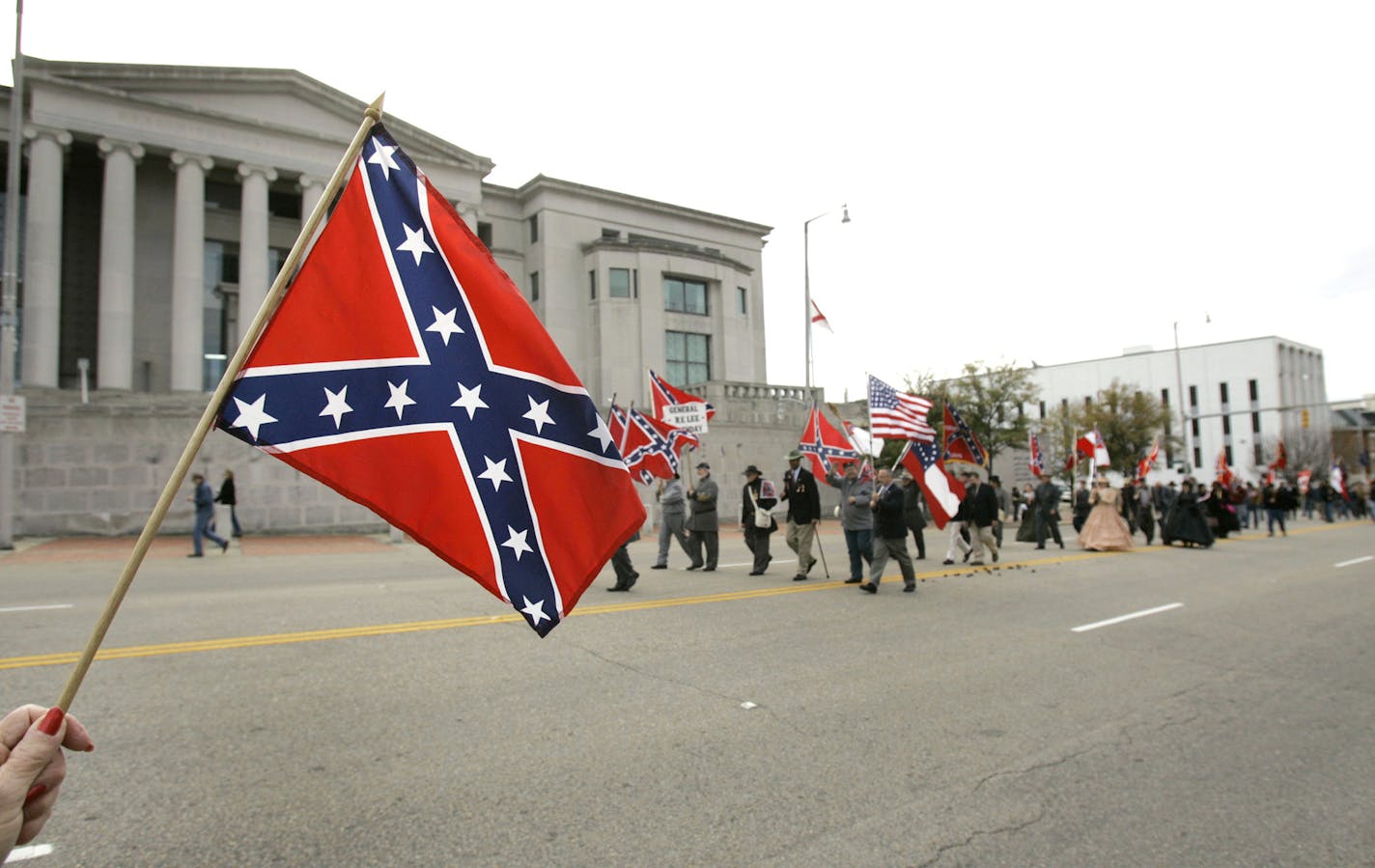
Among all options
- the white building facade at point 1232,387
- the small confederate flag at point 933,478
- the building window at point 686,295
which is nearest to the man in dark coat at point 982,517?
the small confederate flag at point 933,478

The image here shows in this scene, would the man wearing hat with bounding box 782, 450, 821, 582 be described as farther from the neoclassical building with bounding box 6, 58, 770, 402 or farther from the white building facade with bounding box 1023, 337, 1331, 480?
the white building facade with bounding box 1023, 337, 1331, 480

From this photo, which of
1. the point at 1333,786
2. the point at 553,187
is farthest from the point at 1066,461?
the point at 1333,786

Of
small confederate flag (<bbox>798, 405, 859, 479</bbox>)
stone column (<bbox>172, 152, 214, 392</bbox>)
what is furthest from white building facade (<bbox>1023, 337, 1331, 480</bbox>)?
stone column (<bbox>172, 152, 214, 392</bbox>)

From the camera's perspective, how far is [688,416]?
1905 cm

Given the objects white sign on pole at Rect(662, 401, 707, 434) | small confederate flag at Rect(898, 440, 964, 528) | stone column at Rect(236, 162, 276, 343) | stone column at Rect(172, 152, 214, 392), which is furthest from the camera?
stone column at Rect(236, 162, 276, 343)

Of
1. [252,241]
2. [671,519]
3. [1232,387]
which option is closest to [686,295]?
[252,241]

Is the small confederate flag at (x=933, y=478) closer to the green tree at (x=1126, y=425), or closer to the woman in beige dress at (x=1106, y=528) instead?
the woman in beige dress at (x=1106, y=528)

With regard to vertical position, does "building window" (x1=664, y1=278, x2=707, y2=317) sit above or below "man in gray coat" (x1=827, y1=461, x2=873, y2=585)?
above

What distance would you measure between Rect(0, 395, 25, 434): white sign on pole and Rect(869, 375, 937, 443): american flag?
16.6 meters

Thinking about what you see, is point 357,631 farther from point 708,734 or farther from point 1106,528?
point 1106,528

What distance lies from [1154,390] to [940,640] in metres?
85.7

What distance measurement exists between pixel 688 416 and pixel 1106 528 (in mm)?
9743

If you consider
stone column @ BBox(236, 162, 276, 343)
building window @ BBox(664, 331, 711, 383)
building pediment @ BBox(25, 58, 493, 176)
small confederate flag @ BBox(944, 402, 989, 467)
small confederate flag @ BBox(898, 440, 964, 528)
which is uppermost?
building pediment @ BBox(25, 58, 493, 176)

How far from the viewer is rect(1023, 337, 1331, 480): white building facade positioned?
76.8 meters
